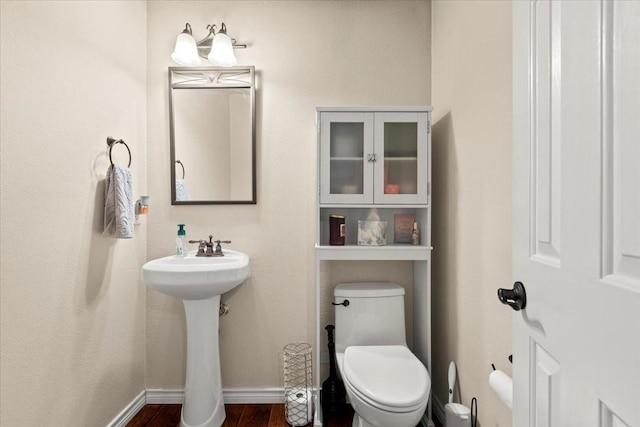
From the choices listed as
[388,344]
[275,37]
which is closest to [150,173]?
[275,37]

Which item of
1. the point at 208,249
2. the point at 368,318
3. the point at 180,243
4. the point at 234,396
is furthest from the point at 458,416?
the point at 180,243

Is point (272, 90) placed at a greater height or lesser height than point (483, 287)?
greater

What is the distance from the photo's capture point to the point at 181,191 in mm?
2162

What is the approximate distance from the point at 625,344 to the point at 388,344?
158 cm

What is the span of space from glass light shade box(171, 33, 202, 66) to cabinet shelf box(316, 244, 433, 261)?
133cm

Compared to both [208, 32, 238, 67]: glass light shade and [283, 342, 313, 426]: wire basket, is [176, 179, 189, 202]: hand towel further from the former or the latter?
[283, 342, 313, 426]: wire basket

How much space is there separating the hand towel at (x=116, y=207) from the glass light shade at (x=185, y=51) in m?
0.75

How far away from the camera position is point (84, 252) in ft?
5.34

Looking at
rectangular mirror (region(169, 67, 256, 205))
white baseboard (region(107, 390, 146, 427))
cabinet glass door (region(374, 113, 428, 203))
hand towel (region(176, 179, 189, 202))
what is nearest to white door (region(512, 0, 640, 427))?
cabinet glass door (region(374, 113, 428, 203))

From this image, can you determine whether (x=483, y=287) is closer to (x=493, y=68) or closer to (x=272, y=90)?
(x=493, y=68)

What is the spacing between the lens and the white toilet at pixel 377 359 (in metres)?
1.42

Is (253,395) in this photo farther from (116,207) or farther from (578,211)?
(578,211)

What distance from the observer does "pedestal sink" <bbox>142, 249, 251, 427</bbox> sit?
1.75 meters

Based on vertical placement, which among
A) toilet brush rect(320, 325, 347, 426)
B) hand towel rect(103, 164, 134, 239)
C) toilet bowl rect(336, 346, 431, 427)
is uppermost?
hand towel rect(103, 164, 134, 239)
